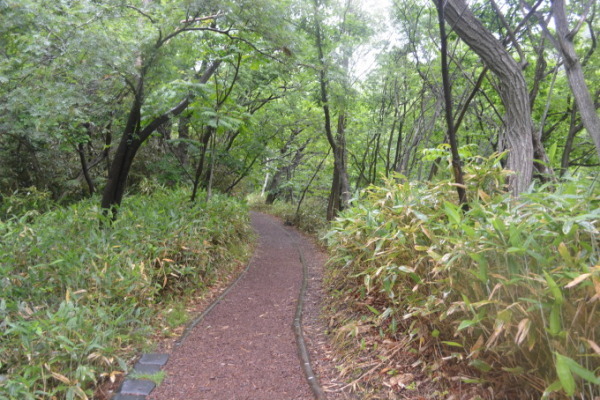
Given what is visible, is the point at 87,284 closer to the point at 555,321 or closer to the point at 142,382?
the point at 142,382

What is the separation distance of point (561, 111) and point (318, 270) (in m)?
6.64

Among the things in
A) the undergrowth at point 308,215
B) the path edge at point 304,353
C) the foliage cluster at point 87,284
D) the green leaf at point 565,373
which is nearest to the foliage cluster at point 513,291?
the green leaf at point 565,373

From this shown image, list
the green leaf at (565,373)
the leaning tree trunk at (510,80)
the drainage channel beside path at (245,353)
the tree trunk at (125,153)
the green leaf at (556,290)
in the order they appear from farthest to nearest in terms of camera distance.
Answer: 1. the tree trunk at (125,153)
2. the leaning tree trunk at (510,80)
3. the drainage channel beside path at (245,353)
4. the green leaf at (556,290)
5. the green leaf at (565,373)

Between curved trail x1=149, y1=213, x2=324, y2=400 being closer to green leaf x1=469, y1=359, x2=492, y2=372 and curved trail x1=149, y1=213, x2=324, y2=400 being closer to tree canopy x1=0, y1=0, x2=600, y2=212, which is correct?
green leaf x1=469, y1=359, x2=492, y2=372

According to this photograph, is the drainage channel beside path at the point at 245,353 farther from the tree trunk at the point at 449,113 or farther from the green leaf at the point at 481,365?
the tree trunk at the point at 449,113

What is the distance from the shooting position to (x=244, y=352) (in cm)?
379

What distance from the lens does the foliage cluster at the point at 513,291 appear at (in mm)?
1860

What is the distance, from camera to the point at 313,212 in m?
13.2

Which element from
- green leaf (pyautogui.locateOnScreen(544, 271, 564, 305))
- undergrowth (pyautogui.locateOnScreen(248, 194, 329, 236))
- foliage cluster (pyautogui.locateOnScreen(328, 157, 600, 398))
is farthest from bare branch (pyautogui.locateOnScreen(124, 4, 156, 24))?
undergrowth (pyautogui.locateOnScreen(248, 194, 329, 236))

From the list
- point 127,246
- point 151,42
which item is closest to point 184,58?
point 151,42

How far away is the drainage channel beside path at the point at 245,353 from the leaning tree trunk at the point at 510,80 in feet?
9.02

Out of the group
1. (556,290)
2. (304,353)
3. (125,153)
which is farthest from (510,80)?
(125,153)

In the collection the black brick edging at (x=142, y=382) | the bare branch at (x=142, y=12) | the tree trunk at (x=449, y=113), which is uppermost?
the bare branch at (x=142, y=12)

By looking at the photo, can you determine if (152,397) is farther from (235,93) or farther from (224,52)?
(235,93)
